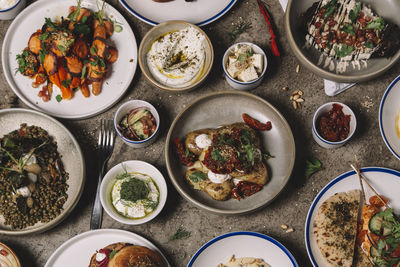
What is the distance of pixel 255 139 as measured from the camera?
269cm

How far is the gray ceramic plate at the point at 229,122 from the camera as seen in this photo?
8.79 feet

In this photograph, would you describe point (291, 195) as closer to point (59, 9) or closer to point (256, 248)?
point (256, 248)

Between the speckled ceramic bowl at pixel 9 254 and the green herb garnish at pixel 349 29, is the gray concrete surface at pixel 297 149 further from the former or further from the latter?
the green herb garnish at pixel 349 29

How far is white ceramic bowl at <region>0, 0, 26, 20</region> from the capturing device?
290 cm

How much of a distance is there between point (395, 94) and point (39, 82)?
229 centimetres

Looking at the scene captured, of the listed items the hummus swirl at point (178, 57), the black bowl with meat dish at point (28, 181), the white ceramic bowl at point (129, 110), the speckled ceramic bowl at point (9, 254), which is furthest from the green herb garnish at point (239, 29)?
the speckled ceramic bowl at point (9, 254)

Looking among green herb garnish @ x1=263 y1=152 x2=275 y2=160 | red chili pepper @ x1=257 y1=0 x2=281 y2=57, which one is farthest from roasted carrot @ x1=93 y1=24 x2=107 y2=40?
green herb garnish @ x1=263 y1=152 x2=275 y2=160

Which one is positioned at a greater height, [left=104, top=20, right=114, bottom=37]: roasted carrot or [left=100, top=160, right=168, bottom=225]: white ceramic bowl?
[left=104, top=20, right=114, bottom=37]: roasted carrot

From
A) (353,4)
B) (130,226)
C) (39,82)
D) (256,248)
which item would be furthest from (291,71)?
(39,82)

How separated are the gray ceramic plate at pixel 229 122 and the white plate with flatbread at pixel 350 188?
26 centimetres

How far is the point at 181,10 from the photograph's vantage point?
296 cm

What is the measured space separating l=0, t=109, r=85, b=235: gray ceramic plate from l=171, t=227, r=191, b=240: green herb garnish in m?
0.66

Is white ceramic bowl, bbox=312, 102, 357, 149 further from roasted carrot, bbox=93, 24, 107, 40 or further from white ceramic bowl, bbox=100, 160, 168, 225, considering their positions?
roasted carrot, bbox=93, 24, 107, 40

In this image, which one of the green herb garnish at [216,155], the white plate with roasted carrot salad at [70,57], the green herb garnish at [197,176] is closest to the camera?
the green herb garnish at [216,155]
